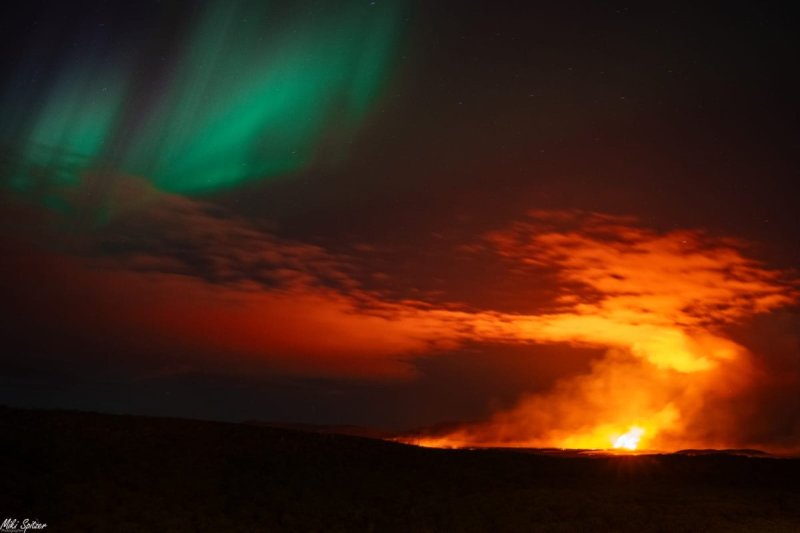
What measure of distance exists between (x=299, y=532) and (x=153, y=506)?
15.7ft

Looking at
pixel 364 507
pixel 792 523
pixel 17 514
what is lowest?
pixel 17 514

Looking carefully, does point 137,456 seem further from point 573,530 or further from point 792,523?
point 792,523

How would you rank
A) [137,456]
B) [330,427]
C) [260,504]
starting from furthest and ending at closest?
[330,427] → [137,456] → [260,504]

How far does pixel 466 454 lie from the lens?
35.6 metres

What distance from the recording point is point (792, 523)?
26391 millimetres

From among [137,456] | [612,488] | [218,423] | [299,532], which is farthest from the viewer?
[218,423]

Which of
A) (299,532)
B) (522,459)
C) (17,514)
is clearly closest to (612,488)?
(522,459)

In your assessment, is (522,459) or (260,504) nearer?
(260,504)

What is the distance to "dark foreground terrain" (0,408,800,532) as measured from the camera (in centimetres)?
2344

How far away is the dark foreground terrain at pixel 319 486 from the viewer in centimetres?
2344

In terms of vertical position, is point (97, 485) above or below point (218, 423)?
below

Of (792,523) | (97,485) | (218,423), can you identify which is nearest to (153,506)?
(97,485)

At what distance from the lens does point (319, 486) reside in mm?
28188

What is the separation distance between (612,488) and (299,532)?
15075 mm
